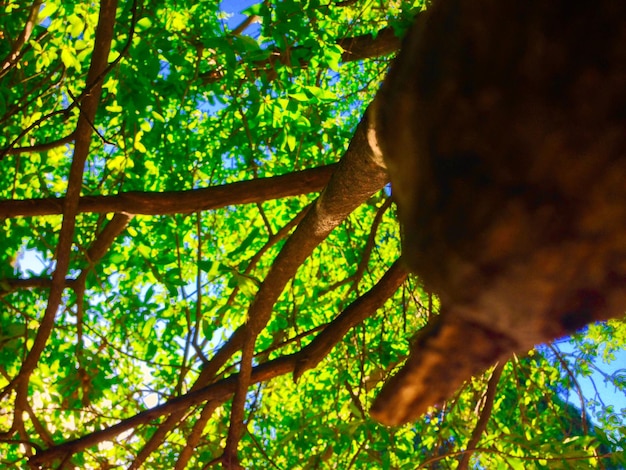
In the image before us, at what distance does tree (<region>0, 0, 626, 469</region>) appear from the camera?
7.93 feet

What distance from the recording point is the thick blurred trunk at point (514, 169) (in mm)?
407

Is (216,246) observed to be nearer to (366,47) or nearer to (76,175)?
(366,47)

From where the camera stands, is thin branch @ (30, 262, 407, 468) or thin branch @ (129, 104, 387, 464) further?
thin branch @ (30, 262, 407, 468)

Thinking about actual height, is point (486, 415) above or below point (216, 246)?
below

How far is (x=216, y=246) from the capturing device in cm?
490

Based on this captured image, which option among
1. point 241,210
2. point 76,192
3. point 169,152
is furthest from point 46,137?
point 76,192

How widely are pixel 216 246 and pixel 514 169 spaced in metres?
4.56

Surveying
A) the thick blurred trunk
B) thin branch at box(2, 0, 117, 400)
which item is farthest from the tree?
the thick blurred trunk

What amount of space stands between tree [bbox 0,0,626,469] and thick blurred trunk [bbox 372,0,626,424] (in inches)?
25.5

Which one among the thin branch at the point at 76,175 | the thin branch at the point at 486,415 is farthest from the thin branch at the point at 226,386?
the thin branch at the point at 486,415

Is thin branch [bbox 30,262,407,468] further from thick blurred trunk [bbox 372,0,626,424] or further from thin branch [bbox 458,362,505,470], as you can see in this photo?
thick blurred trunk [bbox 372,0,626,424]

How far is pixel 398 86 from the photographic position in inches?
20.0

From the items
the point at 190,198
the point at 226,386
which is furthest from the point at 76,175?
the point at 226,386

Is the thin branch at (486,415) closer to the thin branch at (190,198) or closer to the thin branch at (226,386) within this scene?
the thin branch at (226,386)
